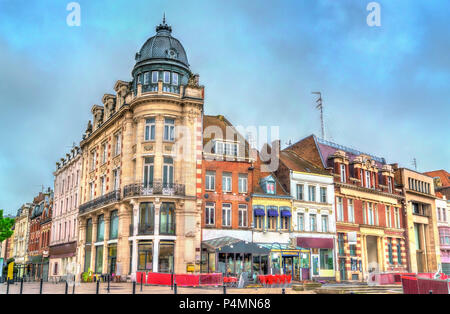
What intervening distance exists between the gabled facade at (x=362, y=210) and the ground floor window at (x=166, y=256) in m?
16.3

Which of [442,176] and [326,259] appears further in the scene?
[442,176]

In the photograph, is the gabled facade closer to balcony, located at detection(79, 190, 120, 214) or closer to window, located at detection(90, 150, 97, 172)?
balcony, located at detection(79, 190, 120, 214)

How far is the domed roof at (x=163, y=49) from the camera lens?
39.0 metres

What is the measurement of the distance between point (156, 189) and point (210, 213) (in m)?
4.94

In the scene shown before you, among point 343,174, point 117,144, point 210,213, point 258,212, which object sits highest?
point 117,144

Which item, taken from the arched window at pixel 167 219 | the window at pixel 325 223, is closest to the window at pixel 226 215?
the arched window at pixel 167 219

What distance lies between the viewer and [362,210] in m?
47.7

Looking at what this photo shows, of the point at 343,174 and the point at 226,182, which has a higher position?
the point at 343,174

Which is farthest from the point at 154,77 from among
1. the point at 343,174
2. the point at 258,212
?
the point at 343,174

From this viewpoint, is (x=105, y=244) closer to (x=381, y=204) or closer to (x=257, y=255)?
(x=257, y=255)

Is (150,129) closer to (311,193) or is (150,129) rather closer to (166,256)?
(166,256)

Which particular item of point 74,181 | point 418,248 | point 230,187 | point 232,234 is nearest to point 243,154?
point 230,187

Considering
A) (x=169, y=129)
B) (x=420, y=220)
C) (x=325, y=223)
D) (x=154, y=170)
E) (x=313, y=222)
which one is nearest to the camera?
(x=154, y=170)
